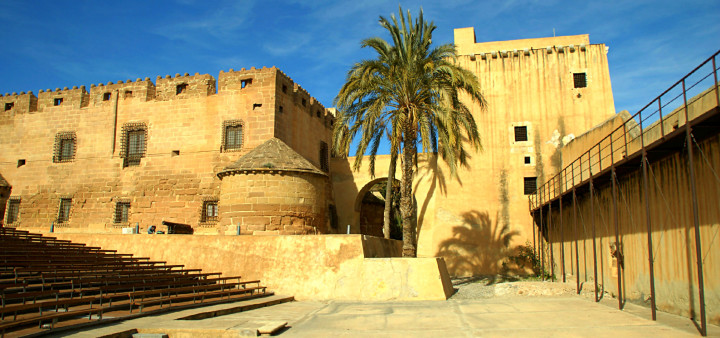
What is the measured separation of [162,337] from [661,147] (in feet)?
33.6

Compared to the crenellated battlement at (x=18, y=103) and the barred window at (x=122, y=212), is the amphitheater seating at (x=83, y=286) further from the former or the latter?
the crenellated battlement at (x=18, y=103)

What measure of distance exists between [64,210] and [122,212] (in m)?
3.25

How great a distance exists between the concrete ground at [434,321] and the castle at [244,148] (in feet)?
29.1

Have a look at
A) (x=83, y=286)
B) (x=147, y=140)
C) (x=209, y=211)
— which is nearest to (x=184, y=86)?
(x=147, y=140)

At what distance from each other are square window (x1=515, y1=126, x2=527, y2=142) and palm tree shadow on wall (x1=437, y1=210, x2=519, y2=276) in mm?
3521

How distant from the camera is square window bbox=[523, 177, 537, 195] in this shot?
2282 cm

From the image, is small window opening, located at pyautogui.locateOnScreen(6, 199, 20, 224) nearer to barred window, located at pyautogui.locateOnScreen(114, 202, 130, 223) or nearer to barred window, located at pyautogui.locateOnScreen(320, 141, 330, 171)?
barred window, located at pyautogui.locateOnScreen(114, 202, 130, 223)

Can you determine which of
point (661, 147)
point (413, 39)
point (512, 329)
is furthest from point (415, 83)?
point (512, 329)

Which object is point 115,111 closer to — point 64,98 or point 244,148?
point 64,98

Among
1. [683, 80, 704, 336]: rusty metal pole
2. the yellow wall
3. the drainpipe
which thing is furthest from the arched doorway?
[683, 80, 704, 336]: rusty metal pole

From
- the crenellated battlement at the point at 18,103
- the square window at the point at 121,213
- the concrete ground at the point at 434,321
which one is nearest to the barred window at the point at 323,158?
the square window at the point at 121,213

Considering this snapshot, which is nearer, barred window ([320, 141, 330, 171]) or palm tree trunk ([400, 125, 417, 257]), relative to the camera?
palm tree trunk ([400, 125, 417, 257])

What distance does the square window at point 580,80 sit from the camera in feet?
76.2

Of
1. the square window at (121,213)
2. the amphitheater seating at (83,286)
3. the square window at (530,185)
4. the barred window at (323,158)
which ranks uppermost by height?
the barred window at (323,158)
